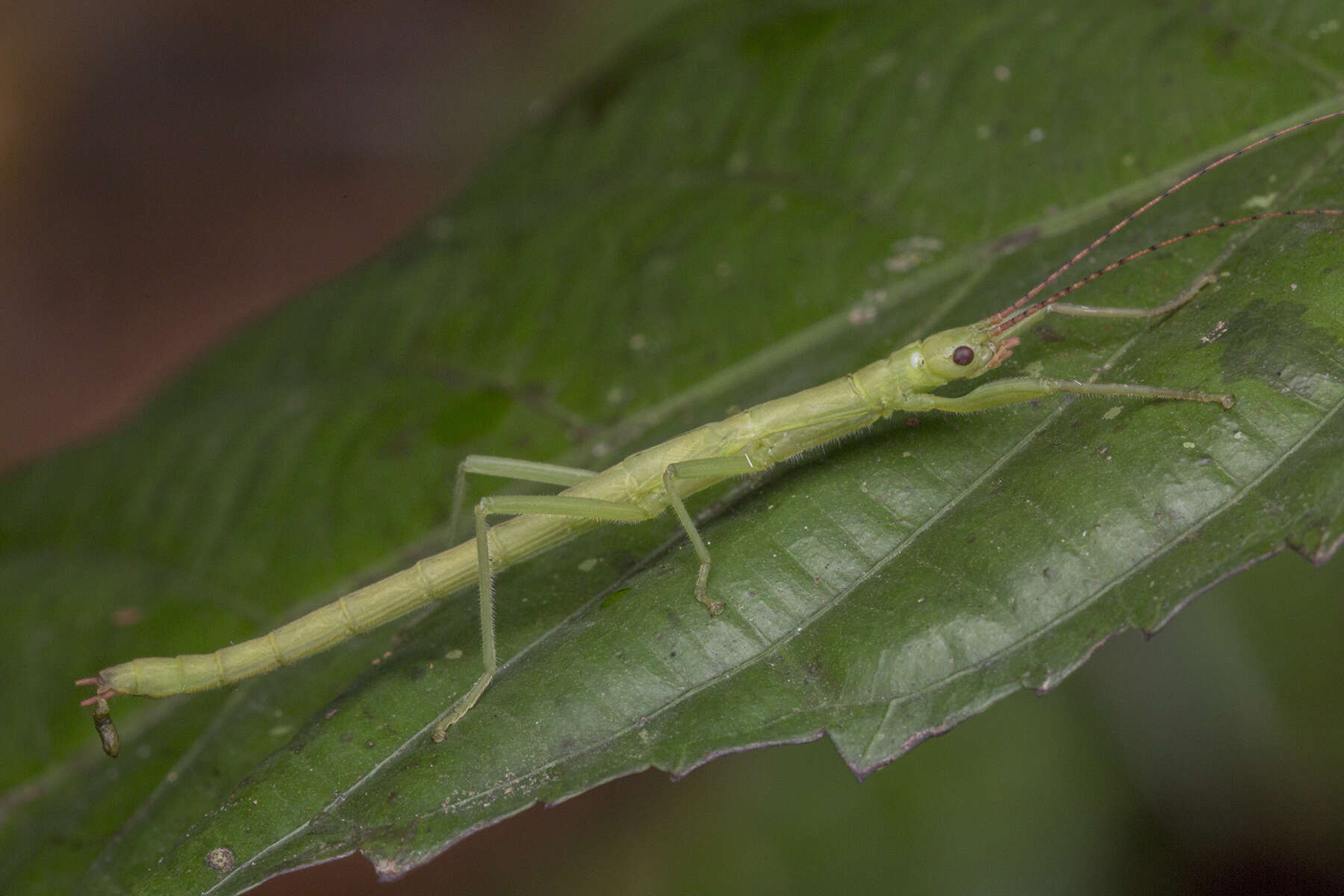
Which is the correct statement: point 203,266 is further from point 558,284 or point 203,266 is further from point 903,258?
point 903,258

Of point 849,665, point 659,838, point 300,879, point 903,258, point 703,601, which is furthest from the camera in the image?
point 300,879

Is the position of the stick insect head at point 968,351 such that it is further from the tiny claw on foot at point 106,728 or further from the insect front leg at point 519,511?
the tiny claw on foot at point 106,728

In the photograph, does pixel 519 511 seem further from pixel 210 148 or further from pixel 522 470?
pixel 210 148

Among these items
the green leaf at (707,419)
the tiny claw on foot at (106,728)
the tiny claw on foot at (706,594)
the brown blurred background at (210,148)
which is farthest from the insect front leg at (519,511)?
the brown blurred background at (210,148)

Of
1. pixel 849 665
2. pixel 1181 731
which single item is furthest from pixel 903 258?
pixel 1181 731

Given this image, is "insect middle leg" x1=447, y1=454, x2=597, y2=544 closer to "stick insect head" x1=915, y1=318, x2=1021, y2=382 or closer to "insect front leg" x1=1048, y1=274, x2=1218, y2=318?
"stick insect head" x1=915, y1=318, x2=1021, y2=382

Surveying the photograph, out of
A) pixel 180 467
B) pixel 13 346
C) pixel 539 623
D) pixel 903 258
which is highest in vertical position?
pixel 13 346
